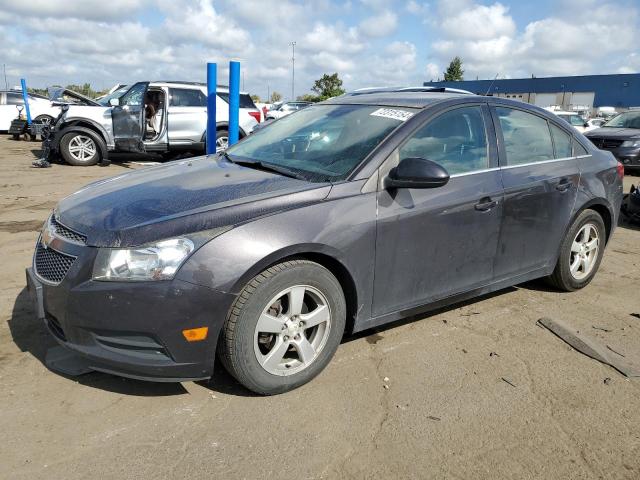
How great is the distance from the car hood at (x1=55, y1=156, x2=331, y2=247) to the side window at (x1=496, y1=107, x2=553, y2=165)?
1666 millimetres

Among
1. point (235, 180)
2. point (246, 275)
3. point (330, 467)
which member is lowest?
point (330, 467)

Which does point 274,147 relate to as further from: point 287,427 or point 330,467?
point 330,467

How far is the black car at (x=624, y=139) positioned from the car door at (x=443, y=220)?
10305 mm

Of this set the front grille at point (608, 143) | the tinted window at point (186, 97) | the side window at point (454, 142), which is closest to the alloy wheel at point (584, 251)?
the side window at point (454, 142)

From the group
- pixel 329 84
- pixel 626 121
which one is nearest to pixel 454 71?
pixel 329 84

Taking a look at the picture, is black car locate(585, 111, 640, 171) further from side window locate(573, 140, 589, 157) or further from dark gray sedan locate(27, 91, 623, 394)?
dark gray sedan locate(27, 91, 623, 394)

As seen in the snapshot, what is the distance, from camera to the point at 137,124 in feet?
38.4

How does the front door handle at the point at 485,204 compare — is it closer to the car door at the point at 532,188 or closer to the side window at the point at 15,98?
the car door at the point at 532,188

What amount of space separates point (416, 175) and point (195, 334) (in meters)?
1.49

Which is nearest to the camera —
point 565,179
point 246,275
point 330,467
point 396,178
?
point 330,467

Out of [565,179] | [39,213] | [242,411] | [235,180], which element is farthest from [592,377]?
[39,213]

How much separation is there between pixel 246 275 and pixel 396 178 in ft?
3.56

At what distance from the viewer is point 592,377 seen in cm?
324

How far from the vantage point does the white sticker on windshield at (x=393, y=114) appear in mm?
3414
